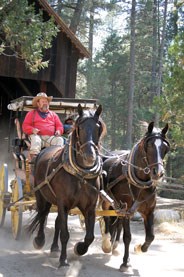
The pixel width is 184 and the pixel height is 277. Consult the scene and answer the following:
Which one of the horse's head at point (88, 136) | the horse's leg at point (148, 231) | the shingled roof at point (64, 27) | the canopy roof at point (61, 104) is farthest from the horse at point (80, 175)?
the shingled roof at point (64, 27)

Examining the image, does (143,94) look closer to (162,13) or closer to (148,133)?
(162,13)

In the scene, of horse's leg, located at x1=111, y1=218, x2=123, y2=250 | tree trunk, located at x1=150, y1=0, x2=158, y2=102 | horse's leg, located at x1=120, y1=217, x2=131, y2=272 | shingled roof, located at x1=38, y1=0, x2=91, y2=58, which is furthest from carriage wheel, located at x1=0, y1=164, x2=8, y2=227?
tree trunk, located at x1=150, y1=0, x2=158, y2=102

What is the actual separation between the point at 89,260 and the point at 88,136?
224 centimetres

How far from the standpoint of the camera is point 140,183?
6.54 metres

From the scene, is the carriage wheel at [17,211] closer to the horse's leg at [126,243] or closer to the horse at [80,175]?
the horse at [80,175]

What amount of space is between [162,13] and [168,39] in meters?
2.02

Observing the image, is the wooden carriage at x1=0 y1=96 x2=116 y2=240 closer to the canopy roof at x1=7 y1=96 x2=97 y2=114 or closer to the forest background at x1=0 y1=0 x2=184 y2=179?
the canopy roof at x1=7 y1=96 x2=97 y2=114

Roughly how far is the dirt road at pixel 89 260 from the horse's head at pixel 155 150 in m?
1.50

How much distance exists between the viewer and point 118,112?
120 feet

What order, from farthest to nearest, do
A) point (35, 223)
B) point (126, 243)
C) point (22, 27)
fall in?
point (22, 27) → point (35, 223) → point (126, 243)

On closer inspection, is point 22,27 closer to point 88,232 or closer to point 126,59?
point 88,232

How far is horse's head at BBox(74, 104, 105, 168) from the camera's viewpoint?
601cm

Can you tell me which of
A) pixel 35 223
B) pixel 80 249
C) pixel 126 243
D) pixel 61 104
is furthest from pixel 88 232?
pixel 61 104

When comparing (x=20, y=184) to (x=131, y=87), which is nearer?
(x=20, y=184)
